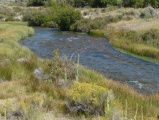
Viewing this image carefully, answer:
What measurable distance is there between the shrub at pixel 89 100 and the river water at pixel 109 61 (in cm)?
275

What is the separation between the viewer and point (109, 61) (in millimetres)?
27906

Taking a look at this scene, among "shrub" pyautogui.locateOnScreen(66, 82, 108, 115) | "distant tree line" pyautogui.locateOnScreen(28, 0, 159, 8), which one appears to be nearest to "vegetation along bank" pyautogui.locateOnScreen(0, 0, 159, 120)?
"shrub" pyautogui.locateOnScreen(66, 82, 108, 115)

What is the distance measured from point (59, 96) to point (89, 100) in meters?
2.28

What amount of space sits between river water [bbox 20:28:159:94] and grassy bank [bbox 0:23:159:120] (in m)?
1.50

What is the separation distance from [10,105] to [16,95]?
2367 millimetres

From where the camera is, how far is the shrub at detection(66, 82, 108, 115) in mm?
10686

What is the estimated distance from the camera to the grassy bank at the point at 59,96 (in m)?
10.1

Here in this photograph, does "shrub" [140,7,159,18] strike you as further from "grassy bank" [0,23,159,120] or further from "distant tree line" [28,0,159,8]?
"grassy bank" [0,23,159,120]

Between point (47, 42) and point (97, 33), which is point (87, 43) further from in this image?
point (97, 33)

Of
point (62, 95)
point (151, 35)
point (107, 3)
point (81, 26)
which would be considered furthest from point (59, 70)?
point (107, 3)

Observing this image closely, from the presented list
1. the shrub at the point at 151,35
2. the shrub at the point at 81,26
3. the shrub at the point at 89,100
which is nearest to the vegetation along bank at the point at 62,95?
the shrub at the point at 89,100

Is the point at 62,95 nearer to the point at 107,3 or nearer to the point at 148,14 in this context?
the point at 148,14

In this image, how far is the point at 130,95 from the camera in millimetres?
13742

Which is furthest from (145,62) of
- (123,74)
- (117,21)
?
(117,21)
